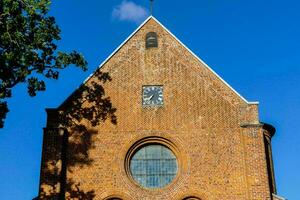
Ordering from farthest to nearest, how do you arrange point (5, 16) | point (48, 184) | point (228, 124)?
point (228, 124) < point (48, 184) < point (5, 16)

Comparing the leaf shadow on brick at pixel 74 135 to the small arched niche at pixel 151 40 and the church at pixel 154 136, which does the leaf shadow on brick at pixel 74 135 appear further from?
the small arched niche at pixel 151 40

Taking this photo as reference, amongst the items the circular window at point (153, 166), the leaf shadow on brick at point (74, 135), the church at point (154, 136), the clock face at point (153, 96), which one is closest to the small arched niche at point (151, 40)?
the church at point (154, 136)

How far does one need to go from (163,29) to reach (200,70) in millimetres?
2891

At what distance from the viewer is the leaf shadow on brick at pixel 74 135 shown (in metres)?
18.1

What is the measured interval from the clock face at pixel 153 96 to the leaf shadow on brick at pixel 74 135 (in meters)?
1.57

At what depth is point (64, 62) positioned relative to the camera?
714 inches

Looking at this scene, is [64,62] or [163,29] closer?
[64,62]

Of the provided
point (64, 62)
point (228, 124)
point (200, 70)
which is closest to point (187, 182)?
point (228, 124)

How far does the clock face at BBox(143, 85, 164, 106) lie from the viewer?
20078 mm

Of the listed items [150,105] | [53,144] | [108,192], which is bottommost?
→ [108,192]

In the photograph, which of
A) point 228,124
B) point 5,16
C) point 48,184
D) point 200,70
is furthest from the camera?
point 200,70

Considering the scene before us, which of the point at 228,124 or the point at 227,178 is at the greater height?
the point at 228,124

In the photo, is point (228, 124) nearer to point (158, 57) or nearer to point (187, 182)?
point (187, 182)

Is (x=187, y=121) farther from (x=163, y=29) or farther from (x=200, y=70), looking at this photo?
(x=163, y=29)
